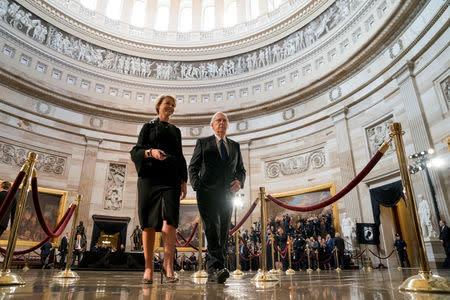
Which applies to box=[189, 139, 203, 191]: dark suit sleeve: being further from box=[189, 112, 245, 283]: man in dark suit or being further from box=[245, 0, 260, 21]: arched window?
box=[245, 0, 260, 21]: arched window

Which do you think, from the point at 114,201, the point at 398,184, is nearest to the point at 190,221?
the point at 114,201

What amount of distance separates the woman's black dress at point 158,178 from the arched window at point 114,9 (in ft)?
70.7

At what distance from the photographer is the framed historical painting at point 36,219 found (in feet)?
45.8

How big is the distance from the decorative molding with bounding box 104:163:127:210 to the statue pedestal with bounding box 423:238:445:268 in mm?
14511

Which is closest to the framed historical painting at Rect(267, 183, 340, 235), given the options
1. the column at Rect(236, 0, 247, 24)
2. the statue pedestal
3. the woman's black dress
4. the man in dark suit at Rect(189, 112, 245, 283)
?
the statue pedestal

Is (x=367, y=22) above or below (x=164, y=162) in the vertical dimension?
above

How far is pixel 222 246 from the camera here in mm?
3604

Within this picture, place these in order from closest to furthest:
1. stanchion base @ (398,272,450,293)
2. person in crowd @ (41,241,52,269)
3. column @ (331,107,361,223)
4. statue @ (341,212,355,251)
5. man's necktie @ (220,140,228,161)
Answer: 1. stanchion base @ (398,272,450,293)
2. man's necktie @ (220,140,228,161)
3. statue @ (341,212,355,251)
4. person in crowd @ (41,241,52,269)
5. column @ (331,107,361,223)

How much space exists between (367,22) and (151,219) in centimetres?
1488

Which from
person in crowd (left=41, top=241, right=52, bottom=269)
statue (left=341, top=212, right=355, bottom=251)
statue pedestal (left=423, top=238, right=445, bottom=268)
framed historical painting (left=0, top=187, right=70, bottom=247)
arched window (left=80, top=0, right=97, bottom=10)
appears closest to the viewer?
statue pedestal (left=423, top=238, right=445, bottom=268)

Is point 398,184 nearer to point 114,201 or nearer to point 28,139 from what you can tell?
point 114,201

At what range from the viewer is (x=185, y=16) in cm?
2344

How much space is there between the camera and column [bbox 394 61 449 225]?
31.2 feet

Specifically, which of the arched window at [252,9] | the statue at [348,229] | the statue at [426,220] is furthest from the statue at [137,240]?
the arched window at [252,9]
